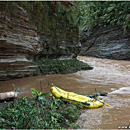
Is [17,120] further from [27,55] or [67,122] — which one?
[27,55]

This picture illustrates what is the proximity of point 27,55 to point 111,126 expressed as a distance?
541 cm

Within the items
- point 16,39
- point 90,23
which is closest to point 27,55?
point 16,39

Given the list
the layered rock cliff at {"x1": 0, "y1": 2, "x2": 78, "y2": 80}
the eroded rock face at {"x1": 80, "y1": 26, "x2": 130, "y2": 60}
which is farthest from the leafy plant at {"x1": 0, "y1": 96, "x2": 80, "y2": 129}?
the eroded rock face at {"x1": 80, "y1": 26, "x2": 130, "y2": 60}

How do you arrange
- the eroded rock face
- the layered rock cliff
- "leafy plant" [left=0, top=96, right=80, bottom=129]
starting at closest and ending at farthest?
1. "leafy plant" [left=0, top=96, right=80, bottom=129]
2. the layered rock cliff
3. the eroded rock face

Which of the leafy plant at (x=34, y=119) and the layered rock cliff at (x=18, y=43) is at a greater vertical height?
the layered rock cliff at (x=18, y=43)

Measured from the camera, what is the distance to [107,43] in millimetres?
15250

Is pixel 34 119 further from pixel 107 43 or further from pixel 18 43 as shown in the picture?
pixel 107 43

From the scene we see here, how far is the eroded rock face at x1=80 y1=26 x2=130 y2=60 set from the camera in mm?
13422

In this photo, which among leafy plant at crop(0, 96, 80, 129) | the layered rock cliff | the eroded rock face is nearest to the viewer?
leafy plant at crop(0, 96, 80, 129)

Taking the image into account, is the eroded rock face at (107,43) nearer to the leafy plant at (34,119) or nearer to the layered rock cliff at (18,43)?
the layered rock cliff at (18,43)

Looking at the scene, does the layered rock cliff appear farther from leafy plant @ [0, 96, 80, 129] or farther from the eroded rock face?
the eroded rock face

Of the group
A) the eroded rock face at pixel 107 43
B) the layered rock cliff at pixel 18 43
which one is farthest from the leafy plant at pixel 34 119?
the eroded rock face at pixel 107 43

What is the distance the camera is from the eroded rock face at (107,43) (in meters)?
13.4

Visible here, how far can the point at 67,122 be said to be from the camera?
2182mm
